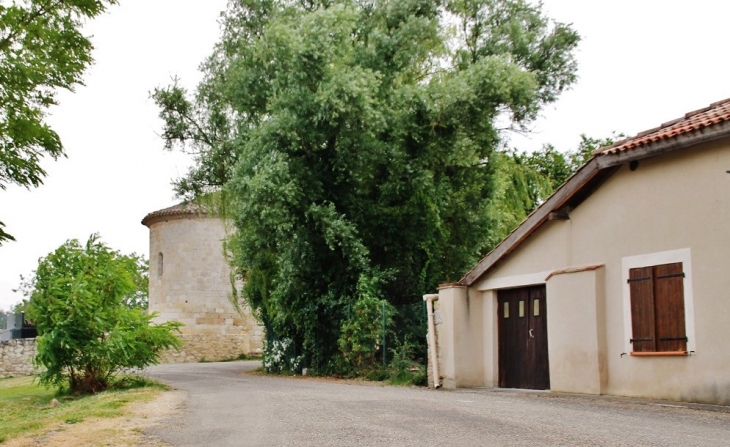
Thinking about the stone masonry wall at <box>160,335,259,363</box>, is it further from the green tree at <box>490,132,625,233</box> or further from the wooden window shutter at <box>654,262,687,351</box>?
the wooden window shutter at <box>654,262,687,351</box>

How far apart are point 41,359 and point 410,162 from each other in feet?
34.8

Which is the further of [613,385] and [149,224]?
[149,224]

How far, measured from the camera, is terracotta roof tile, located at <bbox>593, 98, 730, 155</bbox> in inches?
495

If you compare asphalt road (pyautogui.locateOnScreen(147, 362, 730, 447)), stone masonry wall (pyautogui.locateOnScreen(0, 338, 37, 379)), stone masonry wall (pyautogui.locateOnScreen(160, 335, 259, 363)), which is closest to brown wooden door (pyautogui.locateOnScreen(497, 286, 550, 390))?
asphalt road (pyautogui.locateOnScreen(147, 362, 730, 447))

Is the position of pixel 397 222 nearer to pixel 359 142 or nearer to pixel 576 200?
pixel 359 142

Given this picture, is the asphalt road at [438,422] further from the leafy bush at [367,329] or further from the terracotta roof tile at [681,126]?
the leafy bush at [367,329]

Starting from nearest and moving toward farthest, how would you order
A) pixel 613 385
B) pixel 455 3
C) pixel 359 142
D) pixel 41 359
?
pixel 613 385 → pixel 41 359 → pixel 359 142 → pixel 455 3

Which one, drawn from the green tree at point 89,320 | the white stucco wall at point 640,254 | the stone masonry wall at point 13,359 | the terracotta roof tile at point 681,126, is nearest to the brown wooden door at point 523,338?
the white stucco wall at point 640,254

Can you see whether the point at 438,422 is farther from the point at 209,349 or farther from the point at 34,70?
the point at 209,349

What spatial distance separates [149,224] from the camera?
1796 inches

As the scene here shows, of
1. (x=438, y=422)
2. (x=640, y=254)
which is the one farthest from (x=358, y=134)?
(x=438, y=422)

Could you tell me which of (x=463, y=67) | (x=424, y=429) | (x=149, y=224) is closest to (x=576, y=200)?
(x=424, y=429)

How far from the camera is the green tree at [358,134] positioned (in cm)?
2158

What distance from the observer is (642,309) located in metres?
14.1
